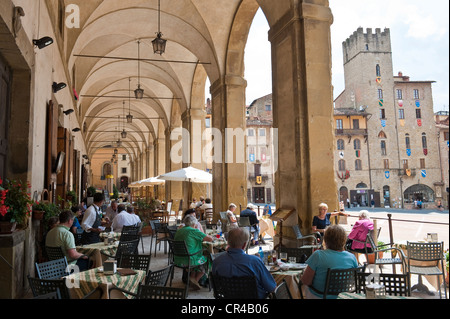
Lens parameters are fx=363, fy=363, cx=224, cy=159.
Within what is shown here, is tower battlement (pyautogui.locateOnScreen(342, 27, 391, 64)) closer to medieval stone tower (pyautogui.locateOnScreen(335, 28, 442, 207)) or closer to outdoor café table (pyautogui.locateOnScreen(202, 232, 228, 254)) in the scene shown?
medieval stone tower (pyautogui.locateOnScreen(335, 28, 442, 207))

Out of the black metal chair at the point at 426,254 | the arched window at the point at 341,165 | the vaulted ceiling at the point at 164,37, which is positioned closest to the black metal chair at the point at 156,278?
the black metal chair at the point at 426,254

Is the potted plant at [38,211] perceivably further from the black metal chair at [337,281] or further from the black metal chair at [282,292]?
the black metal chair at [337,281]

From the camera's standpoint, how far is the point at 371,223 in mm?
6242

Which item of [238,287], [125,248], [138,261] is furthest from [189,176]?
[238,287]

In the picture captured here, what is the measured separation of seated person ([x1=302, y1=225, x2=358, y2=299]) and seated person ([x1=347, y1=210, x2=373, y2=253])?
3.09m

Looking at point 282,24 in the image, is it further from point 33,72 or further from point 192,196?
point 192,196

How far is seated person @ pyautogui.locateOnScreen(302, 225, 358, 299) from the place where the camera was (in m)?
3.25

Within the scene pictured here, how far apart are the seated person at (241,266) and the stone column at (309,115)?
11.4ft

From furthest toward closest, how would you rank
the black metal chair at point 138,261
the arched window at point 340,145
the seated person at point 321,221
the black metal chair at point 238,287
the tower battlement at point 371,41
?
the tower battlement at point 371,41 < the arched window at point 340,145 < the seated person at point 321,221 < the black metal chair at point 138,261 < the black metal chair at point 238,287

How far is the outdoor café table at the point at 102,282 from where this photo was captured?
3.37m

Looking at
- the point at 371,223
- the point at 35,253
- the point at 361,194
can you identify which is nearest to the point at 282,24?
the point at 371,223

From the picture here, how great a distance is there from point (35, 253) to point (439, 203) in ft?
153

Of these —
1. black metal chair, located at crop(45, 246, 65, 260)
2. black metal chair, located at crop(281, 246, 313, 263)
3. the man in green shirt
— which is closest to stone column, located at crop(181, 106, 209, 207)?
the man in green shirt

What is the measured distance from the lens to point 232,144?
1160cm
